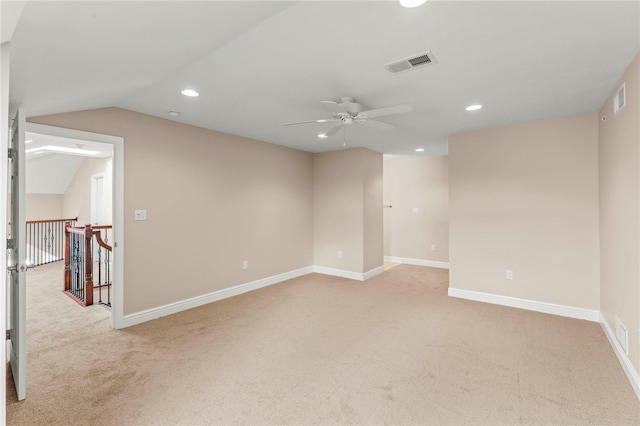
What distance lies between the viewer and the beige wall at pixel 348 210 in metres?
5.49

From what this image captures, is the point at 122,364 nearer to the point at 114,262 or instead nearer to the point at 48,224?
the point at 114,262

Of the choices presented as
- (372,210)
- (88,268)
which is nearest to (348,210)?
(372,210)

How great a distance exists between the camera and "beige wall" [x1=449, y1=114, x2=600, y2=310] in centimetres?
357

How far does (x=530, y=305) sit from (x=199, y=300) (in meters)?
4.29

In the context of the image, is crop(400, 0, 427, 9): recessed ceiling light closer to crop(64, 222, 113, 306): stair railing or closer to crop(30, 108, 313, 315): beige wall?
crop(30, 108, 313, 315): beige wall

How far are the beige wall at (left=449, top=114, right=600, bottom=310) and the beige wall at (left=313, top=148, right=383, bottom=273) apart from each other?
1.56m

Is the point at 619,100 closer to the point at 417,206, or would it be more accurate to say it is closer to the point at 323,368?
the point at 323,368

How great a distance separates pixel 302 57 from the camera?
218 cm

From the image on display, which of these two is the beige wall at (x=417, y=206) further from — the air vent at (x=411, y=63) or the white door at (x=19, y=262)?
the white door at (x=19, y=262)

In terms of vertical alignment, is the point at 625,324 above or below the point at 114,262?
below

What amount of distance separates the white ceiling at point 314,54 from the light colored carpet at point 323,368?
2148 mm

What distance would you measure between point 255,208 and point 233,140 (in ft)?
3.62

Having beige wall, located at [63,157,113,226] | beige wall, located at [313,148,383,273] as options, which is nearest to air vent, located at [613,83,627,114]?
beige wall, located at [313,148,383,273]

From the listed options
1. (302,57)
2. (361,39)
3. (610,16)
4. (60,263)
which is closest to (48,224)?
(60,263)
